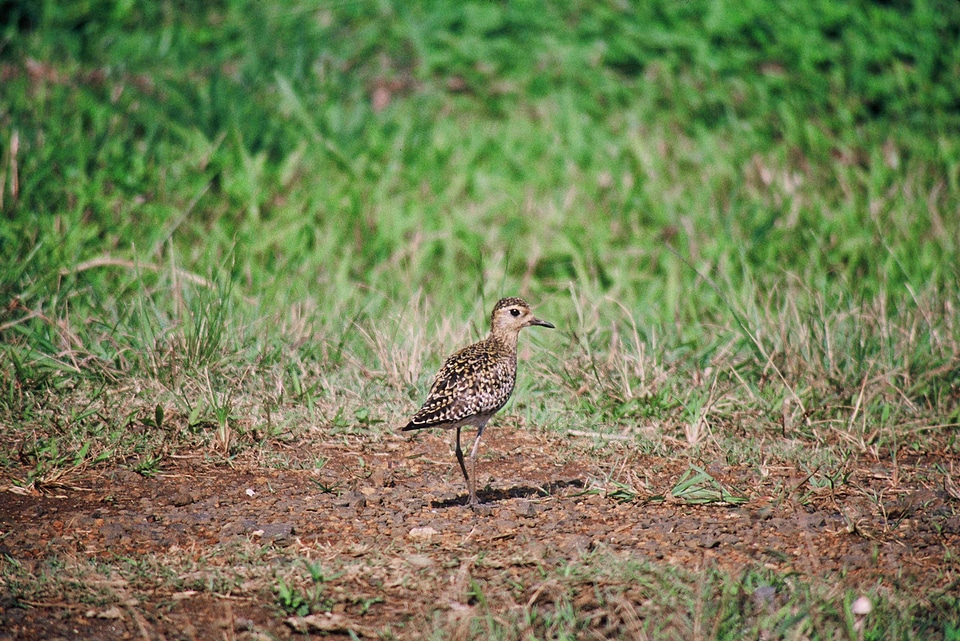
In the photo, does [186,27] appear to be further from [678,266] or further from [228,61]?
[678,266]

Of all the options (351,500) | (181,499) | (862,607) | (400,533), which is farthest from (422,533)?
(862,607)

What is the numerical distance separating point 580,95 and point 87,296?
574 centimetres

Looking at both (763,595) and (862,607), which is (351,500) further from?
(862,607)

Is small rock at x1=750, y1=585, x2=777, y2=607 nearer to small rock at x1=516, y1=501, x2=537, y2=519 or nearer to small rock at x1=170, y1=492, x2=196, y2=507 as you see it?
small rock at x1=516, y1=501, x2=537, y2=519

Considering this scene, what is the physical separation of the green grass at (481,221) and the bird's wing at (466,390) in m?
0.74

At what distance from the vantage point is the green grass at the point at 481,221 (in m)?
5.80

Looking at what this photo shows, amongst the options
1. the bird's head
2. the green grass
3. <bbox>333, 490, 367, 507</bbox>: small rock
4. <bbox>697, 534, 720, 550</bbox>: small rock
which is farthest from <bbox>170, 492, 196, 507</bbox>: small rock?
<bbox>697, 534, 720, 550</bbox>: small rock

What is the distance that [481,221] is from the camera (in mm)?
8812

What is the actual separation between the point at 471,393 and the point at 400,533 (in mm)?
745

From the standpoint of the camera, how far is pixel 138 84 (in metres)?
9.70

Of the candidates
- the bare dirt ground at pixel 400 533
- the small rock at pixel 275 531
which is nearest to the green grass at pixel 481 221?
the bare dirt ground at pixel 400 533

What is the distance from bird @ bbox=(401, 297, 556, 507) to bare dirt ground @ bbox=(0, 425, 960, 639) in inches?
12.8

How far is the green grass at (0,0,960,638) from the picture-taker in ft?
19.0

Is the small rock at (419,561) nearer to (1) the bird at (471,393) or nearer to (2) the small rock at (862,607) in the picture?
(1) the bird at (471,393)
